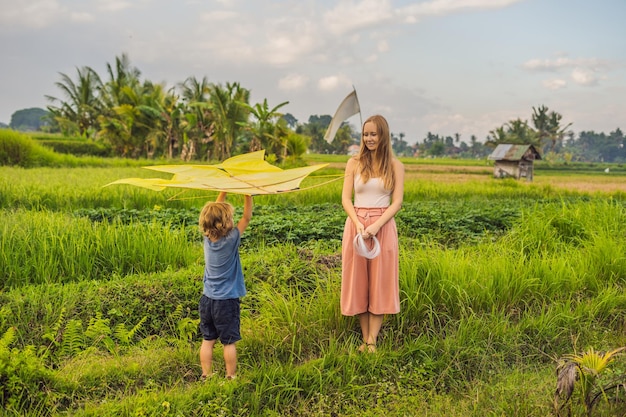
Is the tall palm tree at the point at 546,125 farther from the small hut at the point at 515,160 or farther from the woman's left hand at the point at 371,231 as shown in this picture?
the woman's left hand at the point at 371,231

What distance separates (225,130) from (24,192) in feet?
43.6

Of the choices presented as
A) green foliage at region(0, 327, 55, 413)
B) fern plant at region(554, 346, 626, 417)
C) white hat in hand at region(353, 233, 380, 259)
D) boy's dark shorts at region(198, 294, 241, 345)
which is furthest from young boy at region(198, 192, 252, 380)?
fern plant at region(554, 346, 626, 417)

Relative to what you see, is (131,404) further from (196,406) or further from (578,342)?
(578,342)

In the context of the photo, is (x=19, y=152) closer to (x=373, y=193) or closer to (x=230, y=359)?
(x=230, y=359)

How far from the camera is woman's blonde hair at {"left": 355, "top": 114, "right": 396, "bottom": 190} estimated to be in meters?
2.94

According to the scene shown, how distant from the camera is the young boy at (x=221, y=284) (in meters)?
2.68

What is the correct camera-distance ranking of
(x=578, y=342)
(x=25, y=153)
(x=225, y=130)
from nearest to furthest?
(x=578, y=342)
(x=25, y=153)
(x=225, y=130)

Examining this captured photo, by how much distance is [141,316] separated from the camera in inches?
149

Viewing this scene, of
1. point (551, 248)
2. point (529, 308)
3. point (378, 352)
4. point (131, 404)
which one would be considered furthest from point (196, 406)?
point (551, 248)

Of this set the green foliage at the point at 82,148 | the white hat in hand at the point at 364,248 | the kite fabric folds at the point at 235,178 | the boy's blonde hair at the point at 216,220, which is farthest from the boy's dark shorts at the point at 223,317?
the green foliage at the point at 82,148

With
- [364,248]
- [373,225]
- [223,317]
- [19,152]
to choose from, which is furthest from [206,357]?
[19,152]

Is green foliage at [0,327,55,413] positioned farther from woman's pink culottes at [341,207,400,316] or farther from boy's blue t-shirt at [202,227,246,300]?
woman's pink culottes at [341,207,400,316]

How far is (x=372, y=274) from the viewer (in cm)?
306

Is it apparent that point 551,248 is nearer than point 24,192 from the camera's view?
Yes
